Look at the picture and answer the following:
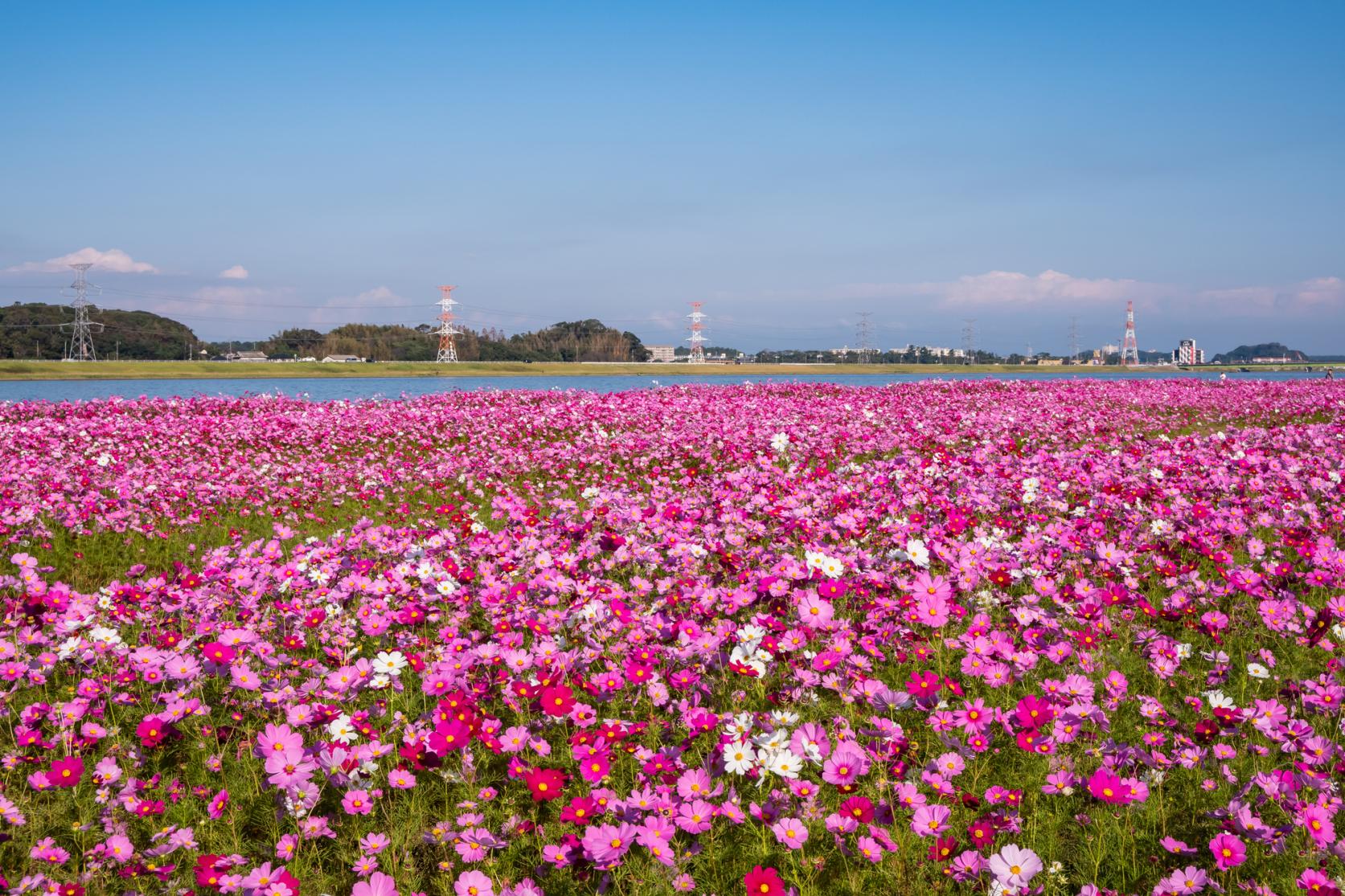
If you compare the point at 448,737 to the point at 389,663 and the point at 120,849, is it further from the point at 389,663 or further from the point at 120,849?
the point at 120,849

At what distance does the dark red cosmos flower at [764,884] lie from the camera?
84.9 inches

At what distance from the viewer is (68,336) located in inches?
3846

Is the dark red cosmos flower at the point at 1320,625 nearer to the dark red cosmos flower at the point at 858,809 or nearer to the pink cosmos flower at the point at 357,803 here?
the dark red cosmos flower at the point at 858,809

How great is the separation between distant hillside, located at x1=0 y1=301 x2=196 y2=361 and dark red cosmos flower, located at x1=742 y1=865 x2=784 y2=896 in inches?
4454

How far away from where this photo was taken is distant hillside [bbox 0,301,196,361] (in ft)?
309

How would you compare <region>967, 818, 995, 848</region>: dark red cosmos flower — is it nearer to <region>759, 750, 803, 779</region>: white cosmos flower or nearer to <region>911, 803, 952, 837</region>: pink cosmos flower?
<region>911, 803, 952, 837</region>: pink cosmos flower

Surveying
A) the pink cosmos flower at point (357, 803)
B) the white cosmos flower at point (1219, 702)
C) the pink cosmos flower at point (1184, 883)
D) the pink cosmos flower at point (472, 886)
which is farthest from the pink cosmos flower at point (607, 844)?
the white cosmos flower at point (1219, 702)

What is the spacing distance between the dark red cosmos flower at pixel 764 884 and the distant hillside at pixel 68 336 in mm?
113144

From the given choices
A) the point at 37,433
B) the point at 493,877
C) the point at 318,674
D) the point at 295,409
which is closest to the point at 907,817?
the point at 493,877

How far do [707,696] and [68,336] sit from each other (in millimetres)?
120357

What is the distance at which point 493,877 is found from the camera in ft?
8.88

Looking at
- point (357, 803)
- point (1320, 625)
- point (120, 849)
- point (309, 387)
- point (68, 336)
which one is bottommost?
point (120, 849)

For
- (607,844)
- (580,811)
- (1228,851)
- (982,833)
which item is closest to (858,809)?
(982,833)

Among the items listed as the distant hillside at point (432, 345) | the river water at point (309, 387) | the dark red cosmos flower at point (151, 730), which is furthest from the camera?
the distant hillside at point (432, 345)
